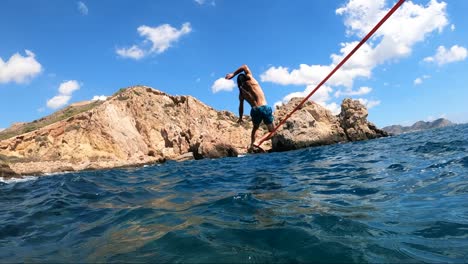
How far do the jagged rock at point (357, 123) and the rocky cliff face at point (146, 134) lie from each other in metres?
0.12

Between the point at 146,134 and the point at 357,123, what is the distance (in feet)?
90.4

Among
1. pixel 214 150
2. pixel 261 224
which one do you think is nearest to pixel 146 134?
pixel 214 150

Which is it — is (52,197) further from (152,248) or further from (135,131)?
(135,131)

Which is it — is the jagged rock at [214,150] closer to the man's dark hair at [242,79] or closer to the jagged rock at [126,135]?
the jagged rock at [126,135]

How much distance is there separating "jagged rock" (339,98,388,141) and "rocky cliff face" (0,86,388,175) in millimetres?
121

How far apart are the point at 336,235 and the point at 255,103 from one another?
6.86 metres

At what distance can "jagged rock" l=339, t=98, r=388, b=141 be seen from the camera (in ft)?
150

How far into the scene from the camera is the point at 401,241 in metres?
3.52

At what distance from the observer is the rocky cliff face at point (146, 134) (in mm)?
36253

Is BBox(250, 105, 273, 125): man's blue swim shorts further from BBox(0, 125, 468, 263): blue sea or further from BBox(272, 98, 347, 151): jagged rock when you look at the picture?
BBox(272, 98, 347, 151): jagged rock

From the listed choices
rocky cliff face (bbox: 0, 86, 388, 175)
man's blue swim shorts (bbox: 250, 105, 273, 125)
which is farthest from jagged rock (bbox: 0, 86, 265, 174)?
man's blue swim shorts (bbox: 250, 105, 273, 125)

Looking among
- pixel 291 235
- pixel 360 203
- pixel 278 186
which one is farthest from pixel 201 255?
pixel 278 186

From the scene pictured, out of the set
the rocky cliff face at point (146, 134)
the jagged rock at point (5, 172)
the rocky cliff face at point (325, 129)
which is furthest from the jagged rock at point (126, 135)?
the rocky cliff face at point (325, 129)

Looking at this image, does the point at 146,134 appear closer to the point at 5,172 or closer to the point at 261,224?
the point at 5,172
